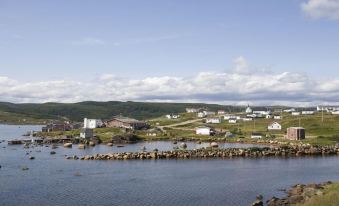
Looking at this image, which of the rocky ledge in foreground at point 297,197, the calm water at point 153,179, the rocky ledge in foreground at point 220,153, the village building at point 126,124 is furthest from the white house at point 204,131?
the rocky ledge in foreground at point 297,197

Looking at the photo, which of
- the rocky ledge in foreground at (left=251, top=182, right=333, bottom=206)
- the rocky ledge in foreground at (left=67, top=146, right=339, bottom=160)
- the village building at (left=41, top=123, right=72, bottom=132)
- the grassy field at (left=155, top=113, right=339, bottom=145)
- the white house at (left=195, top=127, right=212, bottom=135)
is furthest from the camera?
the village building at (left=41, top=123, right=72, bottom=132)

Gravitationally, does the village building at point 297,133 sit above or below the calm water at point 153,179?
above

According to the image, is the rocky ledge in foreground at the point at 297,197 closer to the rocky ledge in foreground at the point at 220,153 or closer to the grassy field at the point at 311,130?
the rocky ledge in foreground at the point at 220,153

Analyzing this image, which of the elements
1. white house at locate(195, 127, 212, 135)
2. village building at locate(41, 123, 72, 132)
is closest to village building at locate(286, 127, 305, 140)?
white house at locate(195, 127, 212, 135)

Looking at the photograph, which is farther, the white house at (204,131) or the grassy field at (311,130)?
the white house at (204,131)

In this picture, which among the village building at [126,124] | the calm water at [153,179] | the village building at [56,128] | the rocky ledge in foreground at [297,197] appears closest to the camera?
the rocky ledge in foreground at [297,197]

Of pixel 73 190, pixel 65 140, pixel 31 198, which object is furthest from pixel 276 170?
pixel 65 140

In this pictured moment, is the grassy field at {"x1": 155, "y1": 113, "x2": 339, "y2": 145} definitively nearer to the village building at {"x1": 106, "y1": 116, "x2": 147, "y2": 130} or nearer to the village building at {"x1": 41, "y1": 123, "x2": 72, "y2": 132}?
the village building at {"x1": 106, "y1": 116, "x2": 147, "y2": 130}
